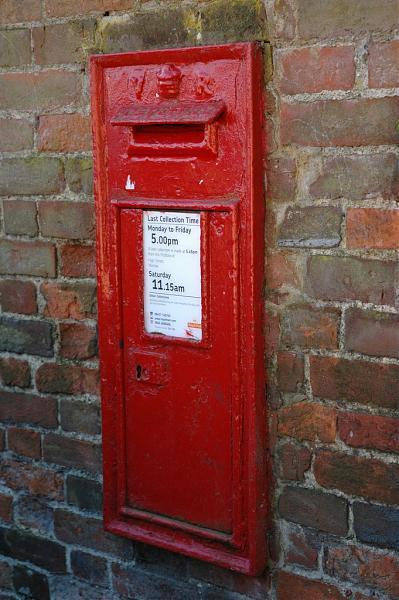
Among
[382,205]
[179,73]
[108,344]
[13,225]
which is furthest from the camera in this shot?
[13,225]

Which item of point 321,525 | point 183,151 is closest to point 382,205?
point 183,151

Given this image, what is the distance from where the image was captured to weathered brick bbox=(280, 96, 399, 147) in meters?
1.63

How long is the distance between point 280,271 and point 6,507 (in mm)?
1194

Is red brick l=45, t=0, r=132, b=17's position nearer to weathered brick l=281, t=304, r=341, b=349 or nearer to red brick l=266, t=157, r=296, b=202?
red brick l=266, t=157, r=296, b=202

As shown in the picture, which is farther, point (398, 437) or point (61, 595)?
point (61, 595)

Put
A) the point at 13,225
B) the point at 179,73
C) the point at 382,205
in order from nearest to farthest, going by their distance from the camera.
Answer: the point at 382,205
the point at 179,73
the point at 13,225

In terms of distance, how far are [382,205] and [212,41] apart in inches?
21.0

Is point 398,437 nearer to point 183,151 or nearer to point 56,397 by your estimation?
point 183,151

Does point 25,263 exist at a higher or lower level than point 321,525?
higher

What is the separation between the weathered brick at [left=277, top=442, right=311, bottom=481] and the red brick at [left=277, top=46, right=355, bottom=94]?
80cm

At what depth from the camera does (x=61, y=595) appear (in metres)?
2.35

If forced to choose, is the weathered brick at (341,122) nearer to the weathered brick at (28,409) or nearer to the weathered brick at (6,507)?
the weathered brick at (28,409)

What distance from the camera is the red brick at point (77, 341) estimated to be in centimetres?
215

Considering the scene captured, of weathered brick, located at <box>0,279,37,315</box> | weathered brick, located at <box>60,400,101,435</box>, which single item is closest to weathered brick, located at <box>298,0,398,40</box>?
weathered brick, located at <box>0,279,37,315</box>
